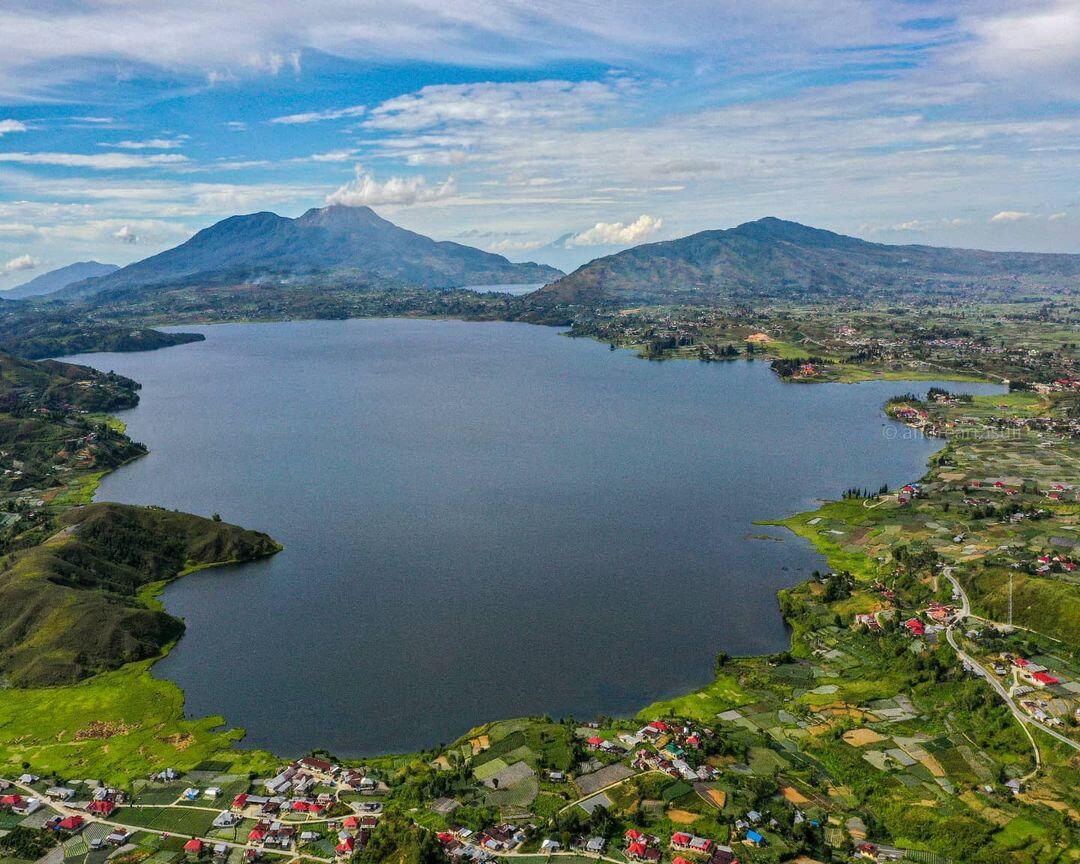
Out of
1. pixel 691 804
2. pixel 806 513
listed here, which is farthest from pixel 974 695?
pixel 806 513

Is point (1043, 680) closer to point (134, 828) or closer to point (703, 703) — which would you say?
point (703, 703)

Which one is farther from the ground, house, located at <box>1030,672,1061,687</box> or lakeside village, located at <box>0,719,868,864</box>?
house, located at <box>1030,672,1061,687</box>

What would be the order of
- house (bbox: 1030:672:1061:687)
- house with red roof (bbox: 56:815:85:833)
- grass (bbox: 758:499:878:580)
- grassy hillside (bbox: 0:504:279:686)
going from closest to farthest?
house with red roof (bbox: 56:815:85:833)
house (bbox: 1030:672:1061:687)
grassy hillside (bbox: 0:504:279:686)
grass (bbox: 758:499:878:580)

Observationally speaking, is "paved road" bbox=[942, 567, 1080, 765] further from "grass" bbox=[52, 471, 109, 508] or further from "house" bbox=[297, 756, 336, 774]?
"grass" bbox=[52, 471, 109, 508]

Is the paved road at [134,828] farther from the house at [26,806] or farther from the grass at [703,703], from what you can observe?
the grass at [703,703]

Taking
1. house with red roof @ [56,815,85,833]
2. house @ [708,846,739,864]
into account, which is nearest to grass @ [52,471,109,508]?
house with red roof @ [56,815,85,833]

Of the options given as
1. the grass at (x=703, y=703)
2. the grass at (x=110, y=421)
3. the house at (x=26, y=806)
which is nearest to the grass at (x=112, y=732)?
the house at (x=26, y=806)
